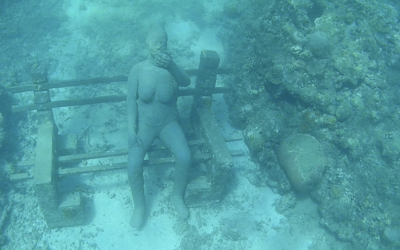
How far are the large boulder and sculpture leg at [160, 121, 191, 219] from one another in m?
1.99

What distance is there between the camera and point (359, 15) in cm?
664

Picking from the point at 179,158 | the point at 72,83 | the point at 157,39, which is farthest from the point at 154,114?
the point at 72,83

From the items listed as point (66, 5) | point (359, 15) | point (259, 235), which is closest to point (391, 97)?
point (359, 15)

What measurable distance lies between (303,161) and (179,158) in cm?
232

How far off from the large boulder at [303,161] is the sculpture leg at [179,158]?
1.99 metres

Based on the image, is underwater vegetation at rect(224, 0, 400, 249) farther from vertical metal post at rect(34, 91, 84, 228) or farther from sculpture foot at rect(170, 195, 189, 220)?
vertical metal post at rect(34, 91, 84, 228)

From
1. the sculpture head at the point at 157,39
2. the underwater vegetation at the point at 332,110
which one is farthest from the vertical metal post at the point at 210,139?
the sculpture head at the point at 157,39

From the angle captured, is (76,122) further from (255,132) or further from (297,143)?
(297,143)

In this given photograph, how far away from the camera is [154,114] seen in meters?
4.28

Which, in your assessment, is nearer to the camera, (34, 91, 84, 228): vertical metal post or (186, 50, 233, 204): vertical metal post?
(34, 91, 84, 228): vertical metal post

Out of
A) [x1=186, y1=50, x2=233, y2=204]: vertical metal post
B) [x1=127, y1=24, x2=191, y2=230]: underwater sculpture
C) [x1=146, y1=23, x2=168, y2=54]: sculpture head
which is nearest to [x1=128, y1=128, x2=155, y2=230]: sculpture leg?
[x1=127, y1=24, x2=191, y2=230]: underwater sculpture

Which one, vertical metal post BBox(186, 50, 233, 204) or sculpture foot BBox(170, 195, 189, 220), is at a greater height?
vertical metal post BBox(186, 50, 233, 204)

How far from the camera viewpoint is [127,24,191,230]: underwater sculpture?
4012 mm

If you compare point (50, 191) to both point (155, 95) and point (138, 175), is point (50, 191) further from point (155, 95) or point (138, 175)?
point (155, 95)
